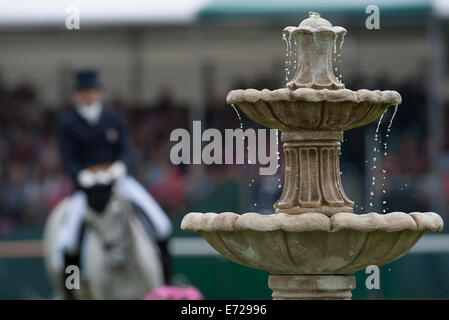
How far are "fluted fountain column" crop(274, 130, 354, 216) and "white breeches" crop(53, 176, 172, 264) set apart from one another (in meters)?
5.20

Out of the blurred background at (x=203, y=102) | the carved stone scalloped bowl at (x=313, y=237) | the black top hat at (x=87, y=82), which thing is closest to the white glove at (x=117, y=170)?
the black top hat at (x=87, y=82)

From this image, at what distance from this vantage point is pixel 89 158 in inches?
447

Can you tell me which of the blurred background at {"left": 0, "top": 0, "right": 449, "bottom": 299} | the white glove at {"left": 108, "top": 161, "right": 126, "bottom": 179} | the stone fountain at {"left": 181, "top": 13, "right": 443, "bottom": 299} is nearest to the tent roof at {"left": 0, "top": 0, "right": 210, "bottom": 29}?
the blurred background at {"left": 0, "top": 0, "right": 449, "bottom": 299}

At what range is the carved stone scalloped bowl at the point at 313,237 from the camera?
5000 mm

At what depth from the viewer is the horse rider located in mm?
10781

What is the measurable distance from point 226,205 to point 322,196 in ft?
22.5

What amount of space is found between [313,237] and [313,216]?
4.1 inches

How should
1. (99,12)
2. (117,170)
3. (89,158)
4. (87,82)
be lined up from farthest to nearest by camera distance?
(99,12) → (87,82) → (89,158) → (117,170)

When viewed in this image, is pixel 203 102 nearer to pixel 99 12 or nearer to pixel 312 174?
pixel 99 12

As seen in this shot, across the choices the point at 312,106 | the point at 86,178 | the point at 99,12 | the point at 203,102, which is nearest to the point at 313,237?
the point at 312,106

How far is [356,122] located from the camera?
544 centimetres

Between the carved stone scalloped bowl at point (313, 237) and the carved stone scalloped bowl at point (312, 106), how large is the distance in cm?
47

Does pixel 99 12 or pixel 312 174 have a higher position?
pixel 99 12

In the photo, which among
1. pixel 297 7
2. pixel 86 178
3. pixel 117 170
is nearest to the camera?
pixel 117 170
